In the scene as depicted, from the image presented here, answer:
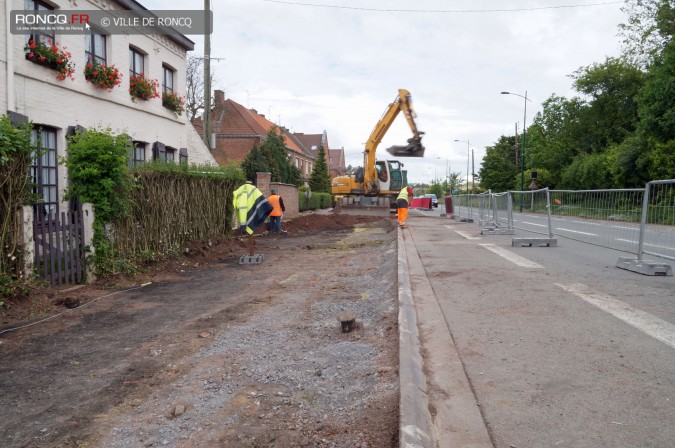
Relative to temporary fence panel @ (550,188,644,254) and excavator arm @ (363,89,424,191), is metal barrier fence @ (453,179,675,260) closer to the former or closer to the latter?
temporary fence panel @ (550,188,644,254)

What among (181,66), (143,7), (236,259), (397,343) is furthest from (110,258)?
(181,66)

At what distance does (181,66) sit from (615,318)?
16693 mm

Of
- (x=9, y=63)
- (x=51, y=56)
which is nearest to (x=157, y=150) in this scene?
(x=51, y=56)

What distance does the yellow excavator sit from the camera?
2625 centimetres

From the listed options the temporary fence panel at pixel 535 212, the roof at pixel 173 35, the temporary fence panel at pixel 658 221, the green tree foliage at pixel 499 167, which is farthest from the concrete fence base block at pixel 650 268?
the green tree foliage at pixel 499 167

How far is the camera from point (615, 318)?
5.32 meters

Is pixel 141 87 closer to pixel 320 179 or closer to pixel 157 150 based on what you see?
pixel 157 150

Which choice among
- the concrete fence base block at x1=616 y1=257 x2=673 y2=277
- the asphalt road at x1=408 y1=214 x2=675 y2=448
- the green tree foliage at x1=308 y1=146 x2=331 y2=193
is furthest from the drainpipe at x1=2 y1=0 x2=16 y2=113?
the green tree foliage at x1=308 y1=146 x2=331 y2=193

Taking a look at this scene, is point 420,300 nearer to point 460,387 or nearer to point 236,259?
point 460,387

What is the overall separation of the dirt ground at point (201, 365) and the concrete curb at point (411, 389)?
0.42ft

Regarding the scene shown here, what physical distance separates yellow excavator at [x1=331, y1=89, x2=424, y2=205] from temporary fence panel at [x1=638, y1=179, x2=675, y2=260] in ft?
59.1

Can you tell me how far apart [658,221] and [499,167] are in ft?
220

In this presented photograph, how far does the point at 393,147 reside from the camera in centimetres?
2698

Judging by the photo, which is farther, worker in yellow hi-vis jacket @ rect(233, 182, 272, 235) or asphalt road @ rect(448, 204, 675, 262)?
worker in yellow hi-vis jacket @ rect(233, 182, 272, 235)
